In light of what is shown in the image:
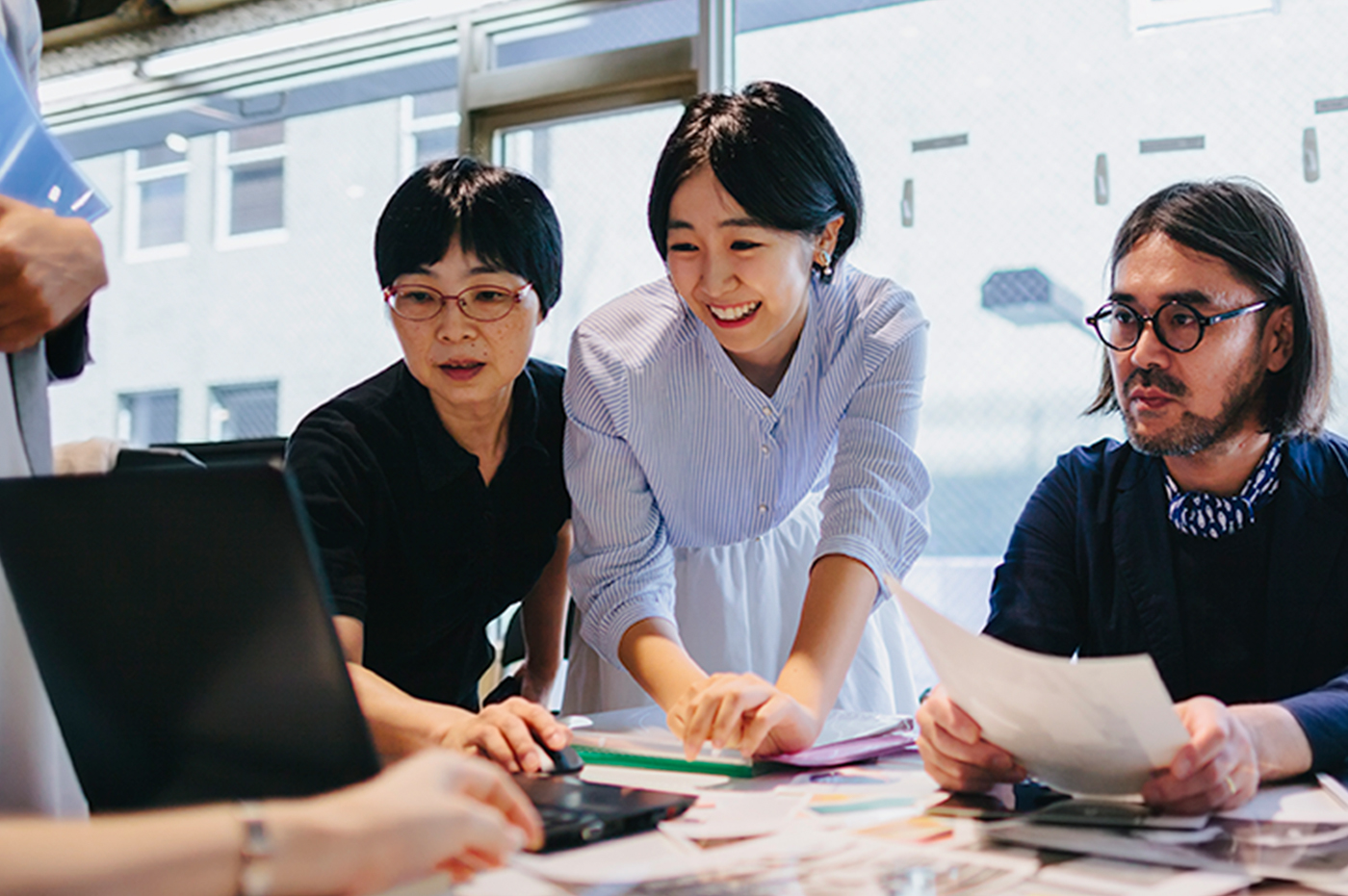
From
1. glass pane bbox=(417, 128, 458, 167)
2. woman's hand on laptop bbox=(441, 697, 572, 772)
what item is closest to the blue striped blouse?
woman's hand on laptop bbox=(441, 697, 572, 772)

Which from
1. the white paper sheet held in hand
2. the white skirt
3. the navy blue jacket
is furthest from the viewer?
the white skirt

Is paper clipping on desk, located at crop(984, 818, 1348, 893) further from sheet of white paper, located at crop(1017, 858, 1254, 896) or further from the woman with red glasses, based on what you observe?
the woman with red glasses

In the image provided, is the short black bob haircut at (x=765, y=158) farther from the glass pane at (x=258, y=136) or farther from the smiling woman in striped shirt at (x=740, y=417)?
the glass pane at (x=258, y=136)

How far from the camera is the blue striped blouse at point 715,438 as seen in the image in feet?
4.85

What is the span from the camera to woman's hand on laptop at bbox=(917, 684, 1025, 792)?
0.98 m

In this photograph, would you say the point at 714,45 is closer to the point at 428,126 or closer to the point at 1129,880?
the point at 428,126

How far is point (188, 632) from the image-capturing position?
0.71 meters

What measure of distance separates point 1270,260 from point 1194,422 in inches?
9.4

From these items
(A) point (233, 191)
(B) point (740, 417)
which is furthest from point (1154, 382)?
(A) point (233, 191)

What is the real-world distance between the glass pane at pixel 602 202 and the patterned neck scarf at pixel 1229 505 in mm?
2407

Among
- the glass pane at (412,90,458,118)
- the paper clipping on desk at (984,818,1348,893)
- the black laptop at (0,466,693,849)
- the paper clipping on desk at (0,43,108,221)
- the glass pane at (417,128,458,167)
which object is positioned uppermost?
the glass pane at (412,90,458,118)

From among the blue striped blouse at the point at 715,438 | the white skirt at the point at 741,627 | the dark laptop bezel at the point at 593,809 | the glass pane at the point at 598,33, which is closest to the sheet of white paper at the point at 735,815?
the dark laptop bezel at the point at 593,809

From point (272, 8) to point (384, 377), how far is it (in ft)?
10.3

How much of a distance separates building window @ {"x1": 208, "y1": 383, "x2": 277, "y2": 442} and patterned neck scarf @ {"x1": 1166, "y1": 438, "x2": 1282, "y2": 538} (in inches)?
153
